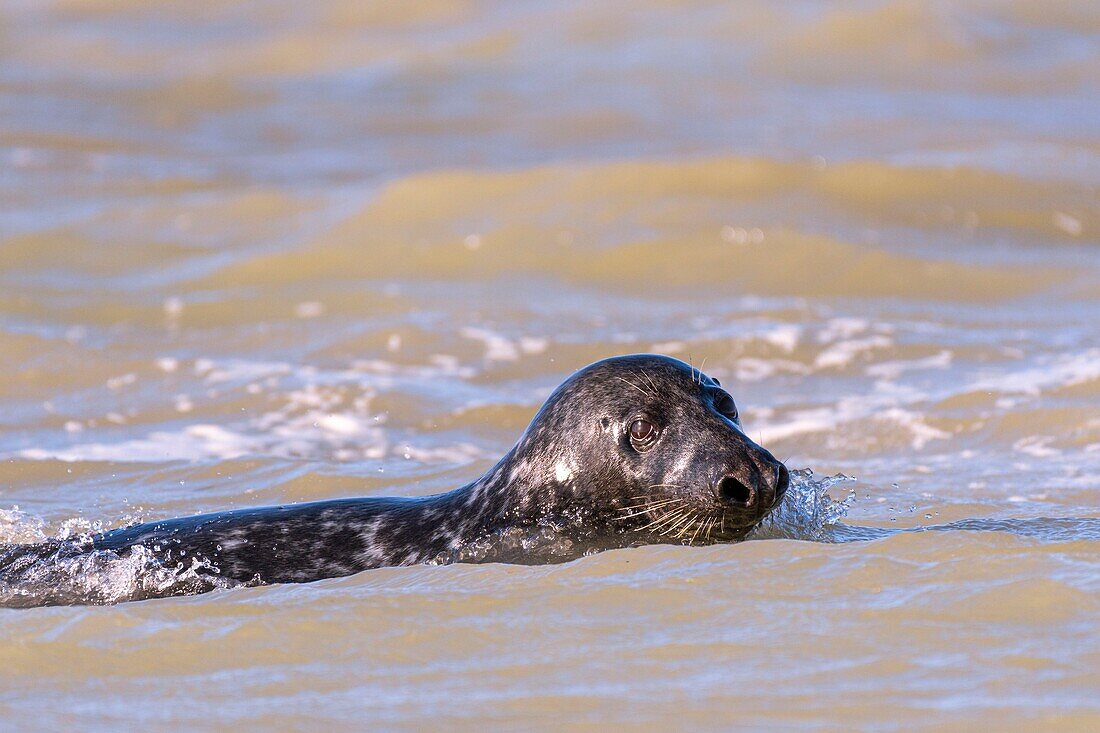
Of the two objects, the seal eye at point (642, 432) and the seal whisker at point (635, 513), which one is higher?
the seal eye at point (642, 432)

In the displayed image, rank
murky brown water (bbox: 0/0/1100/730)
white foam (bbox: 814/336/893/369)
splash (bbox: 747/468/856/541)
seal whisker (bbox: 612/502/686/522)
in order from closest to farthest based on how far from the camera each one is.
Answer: murky brown water (bbox: 0/0/1100/730)
seal whisker (bbox: 612/502/686/522)
splash (bbox: 747/468/856/541)
white foam (bbox: 814/336/893/369)

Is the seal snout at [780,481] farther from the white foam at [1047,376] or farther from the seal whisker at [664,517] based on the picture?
the white foam at [1047,376]

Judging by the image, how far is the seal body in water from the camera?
5.61 m

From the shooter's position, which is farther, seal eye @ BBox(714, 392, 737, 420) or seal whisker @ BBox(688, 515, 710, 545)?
seal eye @ BBox(714, 392, 737, 420)

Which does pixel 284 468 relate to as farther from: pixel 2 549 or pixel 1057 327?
pixel 1057 327

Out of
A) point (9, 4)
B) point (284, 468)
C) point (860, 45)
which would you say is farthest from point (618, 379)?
point (9, 4)

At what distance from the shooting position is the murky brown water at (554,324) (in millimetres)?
4684

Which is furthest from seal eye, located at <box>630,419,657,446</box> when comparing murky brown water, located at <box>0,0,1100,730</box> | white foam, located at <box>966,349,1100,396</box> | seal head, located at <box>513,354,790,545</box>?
white foam, located at <box>966,349,1100,396</box>

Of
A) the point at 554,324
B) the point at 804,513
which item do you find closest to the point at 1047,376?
the point at 554,324

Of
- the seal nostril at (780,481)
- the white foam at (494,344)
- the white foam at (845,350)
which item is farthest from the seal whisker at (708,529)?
the white foam at (494,344)

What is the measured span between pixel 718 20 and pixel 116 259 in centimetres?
1052

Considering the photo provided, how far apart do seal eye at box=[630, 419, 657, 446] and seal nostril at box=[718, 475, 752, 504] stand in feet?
1.21

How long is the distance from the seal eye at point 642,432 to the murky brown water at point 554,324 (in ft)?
1.37

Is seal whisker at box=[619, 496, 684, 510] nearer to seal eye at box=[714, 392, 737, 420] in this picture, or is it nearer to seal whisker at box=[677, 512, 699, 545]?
seal whisker at box=[677, 512, 699, 545]
